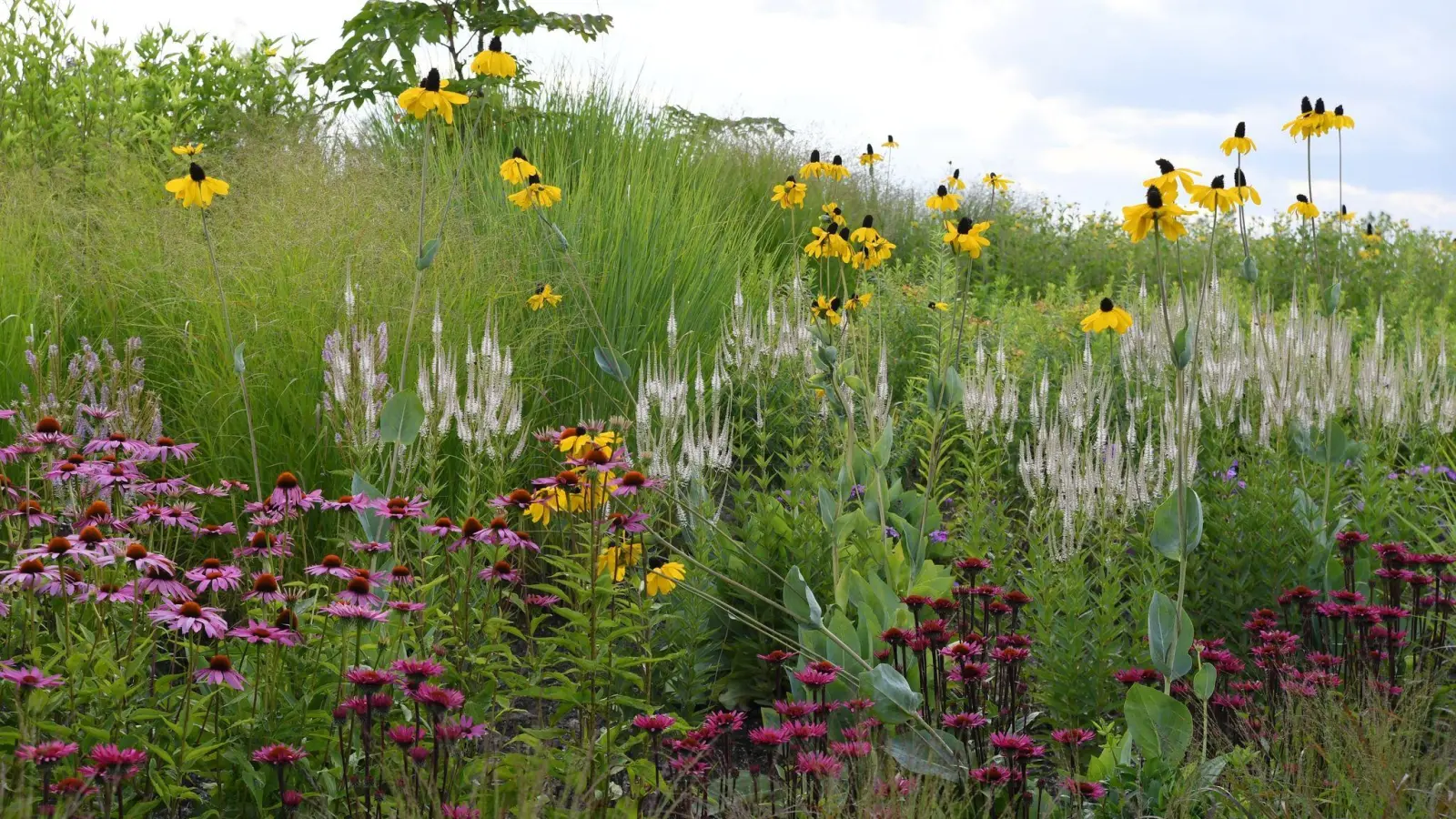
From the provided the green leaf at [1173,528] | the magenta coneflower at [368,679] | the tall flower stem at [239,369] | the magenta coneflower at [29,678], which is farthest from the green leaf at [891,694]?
the tall flower stem at [239,369]

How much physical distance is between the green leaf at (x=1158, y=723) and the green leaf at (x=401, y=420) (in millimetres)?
2140

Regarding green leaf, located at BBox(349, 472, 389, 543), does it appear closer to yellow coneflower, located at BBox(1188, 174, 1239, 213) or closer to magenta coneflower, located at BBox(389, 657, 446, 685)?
magenta coneflower, located at BBox(389, 657, 446, 685)

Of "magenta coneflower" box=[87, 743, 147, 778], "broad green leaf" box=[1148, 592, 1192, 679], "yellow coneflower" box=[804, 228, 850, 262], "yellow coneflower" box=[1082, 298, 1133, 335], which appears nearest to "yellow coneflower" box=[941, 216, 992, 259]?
"yellow coneflower" box=[804, 228, 850, 262]

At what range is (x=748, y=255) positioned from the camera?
8.33 m

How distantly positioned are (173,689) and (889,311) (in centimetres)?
576

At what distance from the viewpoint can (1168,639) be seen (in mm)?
2943

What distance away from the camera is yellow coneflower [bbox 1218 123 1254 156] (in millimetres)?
4324

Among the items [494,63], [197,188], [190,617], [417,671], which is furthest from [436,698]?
[494,63]

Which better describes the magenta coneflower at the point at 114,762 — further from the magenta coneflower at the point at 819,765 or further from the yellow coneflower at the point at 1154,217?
the yellow coneflower at the point at 1154,217

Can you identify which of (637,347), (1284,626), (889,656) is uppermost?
(637,347)

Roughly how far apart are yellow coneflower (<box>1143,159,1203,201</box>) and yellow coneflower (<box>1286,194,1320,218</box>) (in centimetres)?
296

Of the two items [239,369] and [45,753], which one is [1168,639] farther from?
[239,369]

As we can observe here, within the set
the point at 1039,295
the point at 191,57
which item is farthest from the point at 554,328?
the point at 1039,295

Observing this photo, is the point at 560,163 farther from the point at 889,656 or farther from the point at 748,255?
the point at 889,656
